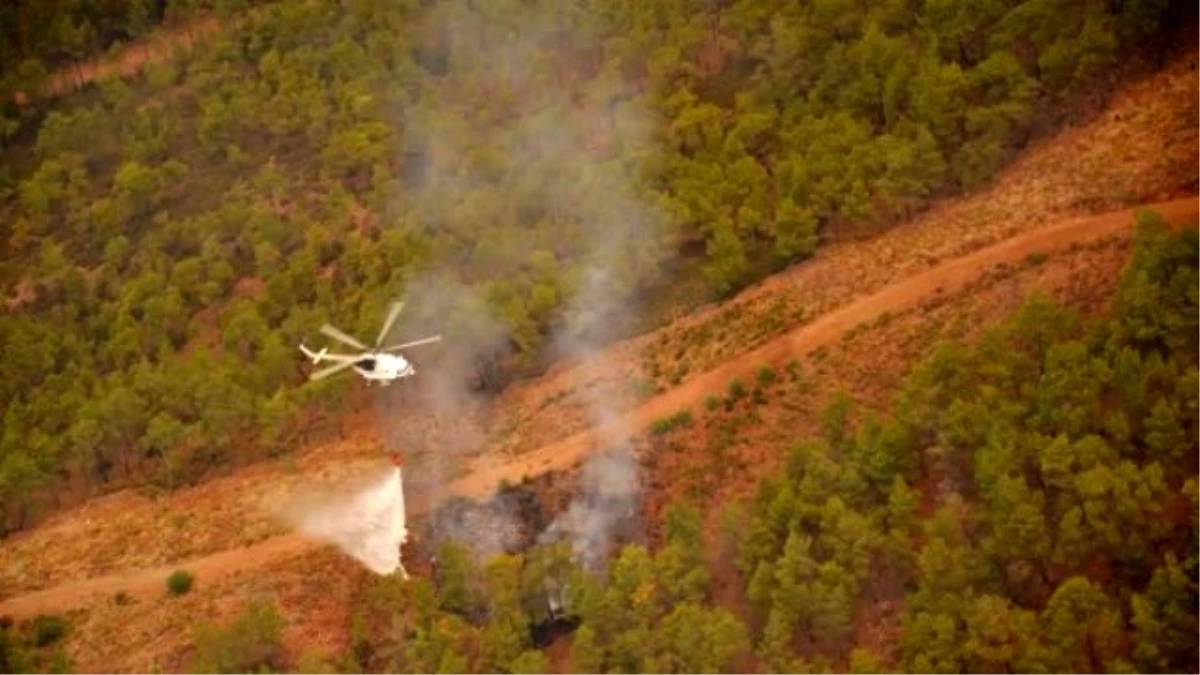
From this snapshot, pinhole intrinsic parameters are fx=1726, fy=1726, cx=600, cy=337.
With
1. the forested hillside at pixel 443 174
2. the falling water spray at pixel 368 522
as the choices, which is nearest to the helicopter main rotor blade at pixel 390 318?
the forested hillside at pixel 443 174

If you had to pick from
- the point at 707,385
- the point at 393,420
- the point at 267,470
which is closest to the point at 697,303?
the point at 707,385

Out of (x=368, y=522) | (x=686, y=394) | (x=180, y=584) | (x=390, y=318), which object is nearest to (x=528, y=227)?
(x=390, y=318)

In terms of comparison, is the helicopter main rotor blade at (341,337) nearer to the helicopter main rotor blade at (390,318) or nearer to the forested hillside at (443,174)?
the helicopter main rotor blade at (390,318)

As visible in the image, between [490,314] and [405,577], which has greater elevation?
[490,314]

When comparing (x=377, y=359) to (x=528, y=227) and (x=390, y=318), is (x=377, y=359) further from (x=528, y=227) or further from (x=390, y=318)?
(x=528, y=227)

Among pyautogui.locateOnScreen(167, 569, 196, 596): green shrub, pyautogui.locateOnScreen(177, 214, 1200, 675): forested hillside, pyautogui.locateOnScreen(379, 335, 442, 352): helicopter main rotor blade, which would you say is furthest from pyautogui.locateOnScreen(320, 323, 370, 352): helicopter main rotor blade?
pyautogui.locateOnScreen(167, 569, 196, 596): green shrub

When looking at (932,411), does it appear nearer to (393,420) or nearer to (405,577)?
(405,577)

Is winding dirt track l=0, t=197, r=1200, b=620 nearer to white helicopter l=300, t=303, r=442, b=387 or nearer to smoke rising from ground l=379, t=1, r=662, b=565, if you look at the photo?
smoke rising from ground l=379, t=1, r=662, b=565
